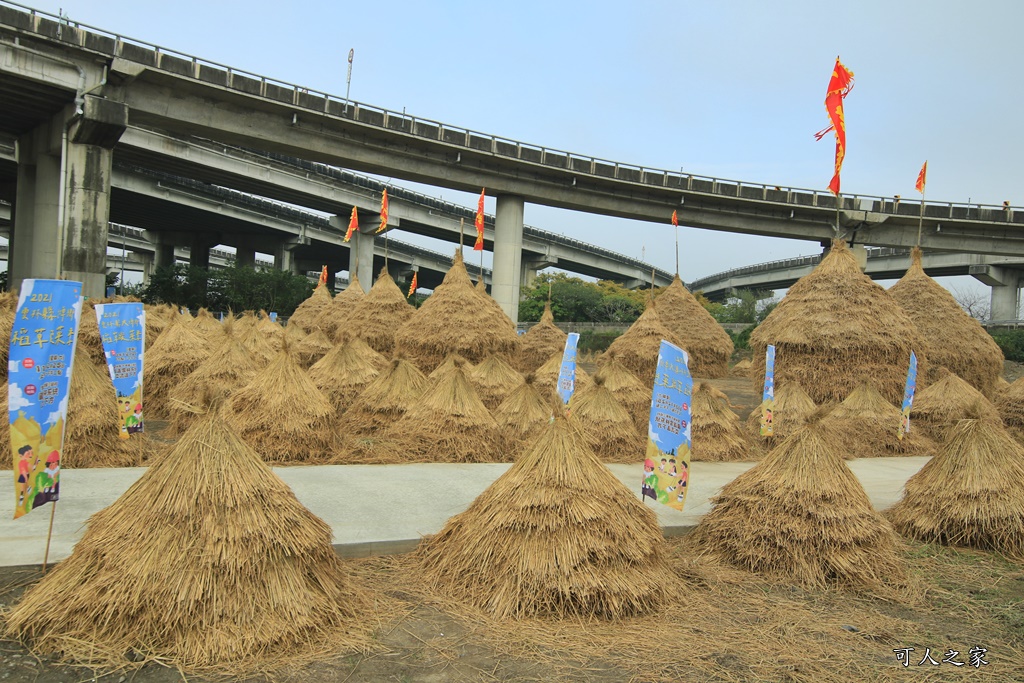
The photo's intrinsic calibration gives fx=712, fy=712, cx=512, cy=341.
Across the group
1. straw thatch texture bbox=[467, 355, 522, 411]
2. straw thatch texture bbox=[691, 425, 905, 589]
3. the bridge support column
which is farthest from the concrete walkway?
the bridge support column

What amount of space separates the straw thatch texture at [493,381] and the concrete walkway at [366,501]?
2.63 metres

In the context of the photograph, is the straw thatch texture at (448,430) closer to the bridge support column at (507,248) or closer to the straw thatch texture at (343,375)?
the straw thatch texture at (343,375)

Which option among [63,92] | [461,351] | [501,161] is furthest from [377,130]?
[461,351]

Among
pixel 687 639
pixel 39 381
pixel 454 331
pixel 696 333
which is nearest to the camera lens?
pixel 687 639

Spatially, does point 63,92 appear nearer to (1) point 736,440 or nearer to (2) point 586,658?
(1) point 736,440

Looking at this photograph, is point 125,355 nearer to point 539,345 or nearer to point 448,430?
point 448,430

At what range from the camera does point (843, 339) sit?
14.6 m

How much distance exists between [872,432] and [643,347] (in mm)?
8939

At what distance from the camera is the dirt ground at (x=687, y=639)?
12.1 ft

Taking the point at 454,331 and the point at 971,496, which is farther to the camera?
the point at 454,331

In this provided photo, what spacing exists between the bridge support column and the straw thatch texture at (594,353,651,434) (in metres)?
24.5

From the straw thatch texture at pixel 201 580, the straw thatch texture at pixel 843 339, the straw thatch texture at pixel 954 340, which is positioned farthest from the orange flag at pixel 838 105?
the straw thatch texture at pixel 201 580

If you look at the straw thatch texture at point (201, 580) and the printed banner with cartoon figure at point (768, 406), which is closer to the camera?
the straw thatch texture at point (201, 580)

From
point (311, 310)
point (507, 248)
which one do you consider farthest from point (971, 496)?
point (507, 248)
